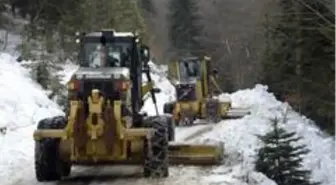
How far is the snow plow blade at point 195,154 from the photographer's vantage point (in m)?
15.7

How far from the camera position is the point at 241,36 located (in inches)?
1934

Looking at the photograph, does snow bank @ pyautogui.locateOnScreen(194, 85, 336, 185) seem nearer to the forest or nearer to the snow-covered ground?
the snow-covered ground

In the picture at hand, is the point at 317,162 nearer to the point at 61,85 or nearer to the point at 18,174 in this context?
the point at 18,174

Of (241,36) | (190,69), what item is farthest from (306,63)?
(241,36)

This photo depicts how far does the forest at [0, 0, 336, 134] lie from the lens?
13.5 m

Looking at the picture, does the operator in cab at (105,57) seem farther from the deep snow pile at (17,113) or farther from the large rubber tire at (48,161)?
the deep snow pile at (17,113)

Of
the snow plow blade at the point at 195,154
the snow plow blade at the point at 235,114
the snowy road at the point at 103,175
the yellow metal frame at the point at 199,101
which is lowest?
the snowy road at the point at 103,175

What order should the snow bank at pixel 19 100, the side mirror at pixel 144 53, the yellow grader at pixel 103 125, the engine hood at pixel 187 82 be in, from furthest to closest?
the engine hood at pixel 187 82, the snow bank at pixel 19 100, the side mirror at pixel 144 53, the yellow grader at pixel 103 125

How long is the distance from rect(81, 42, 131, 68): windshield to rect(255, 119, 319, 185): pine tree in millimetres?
3406

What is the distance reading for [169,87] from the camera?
5166 centimetres

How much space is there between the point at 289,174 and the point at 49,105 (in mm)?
14388

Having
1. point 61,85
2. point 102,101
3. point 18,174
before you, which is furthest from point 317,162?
point 61,85

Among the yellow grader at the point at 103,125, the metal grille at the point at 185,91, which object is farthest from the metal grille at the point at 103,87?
the metal grille at the point at 185,91

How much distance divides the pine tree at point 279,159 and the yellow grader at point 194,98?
48.2 ft
